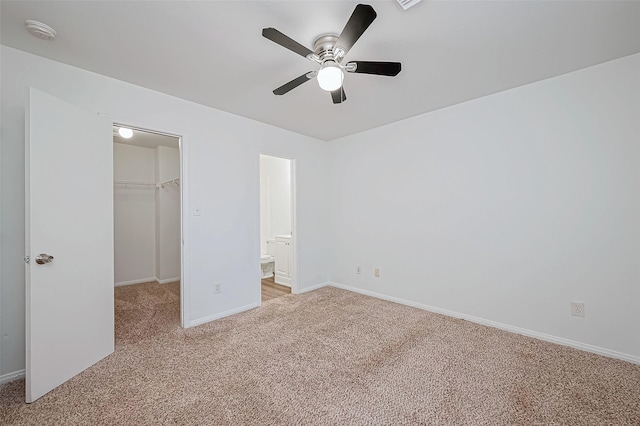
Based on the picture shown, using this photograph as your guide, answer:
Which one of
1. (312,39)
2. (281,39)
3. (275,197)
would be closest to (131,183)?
(275,197)

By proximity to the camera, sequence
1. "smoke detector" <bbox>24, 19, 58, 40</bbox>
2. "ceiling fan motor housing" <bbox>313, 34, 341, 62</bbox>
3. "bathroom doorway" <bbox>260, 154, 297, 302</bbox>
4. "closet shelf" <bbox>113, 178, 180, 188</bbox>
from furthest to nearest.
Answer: "closet shelf" <bbox>113, 178, 180, 188</bbox>
"bathroom doorway" <bbox>260, 154, 297, 302</bbox>
"ceiling fan motor housing" <bbox>313, 34, 341, 62</bbox>
"smoke detector" <bbox>24, 19, 58, 40</bbox>

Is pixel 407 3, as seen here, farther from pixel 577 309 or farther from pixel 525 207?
pixel 577 309

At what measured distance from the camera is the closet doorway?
4566 millimetres

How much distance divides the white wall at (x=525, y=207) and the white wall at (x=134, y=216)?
4.01 metres

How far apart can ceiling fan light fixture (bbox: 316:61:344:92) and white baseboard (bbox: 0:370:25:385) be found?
10.1ft

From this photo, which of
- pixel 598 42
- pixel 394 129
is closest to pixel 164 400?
pixel 394 129

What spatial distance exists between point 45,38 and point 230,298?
2753 millimetres

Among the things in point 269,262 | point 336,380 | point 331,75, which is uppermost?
point 331,75

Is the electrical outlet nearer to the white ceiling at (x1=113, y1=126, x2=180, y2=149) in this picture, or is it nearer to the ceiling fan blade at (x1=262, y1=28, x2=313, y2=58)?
the ceiling fan blade at (x1=262, y1=28, x2=313, y2=58)

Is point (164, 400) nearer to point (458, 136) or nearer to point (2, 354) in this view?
point (2, 354)

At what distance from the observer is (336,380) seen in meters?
1.97

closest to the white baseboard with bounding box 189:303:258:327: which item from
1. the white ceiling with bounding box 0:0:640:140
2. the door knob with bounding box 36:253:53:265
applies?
the door knob with bounding box 36:253:53:265

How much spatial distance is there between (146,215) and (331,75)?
4.57 meters

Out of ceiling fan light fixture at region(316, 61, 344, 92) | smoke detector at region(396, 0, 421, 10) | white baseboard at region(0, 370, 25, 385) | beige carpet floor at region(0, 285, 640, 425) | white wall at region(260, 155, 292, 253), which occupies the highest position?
smoke detector at region(396, 0, 421, 10)
